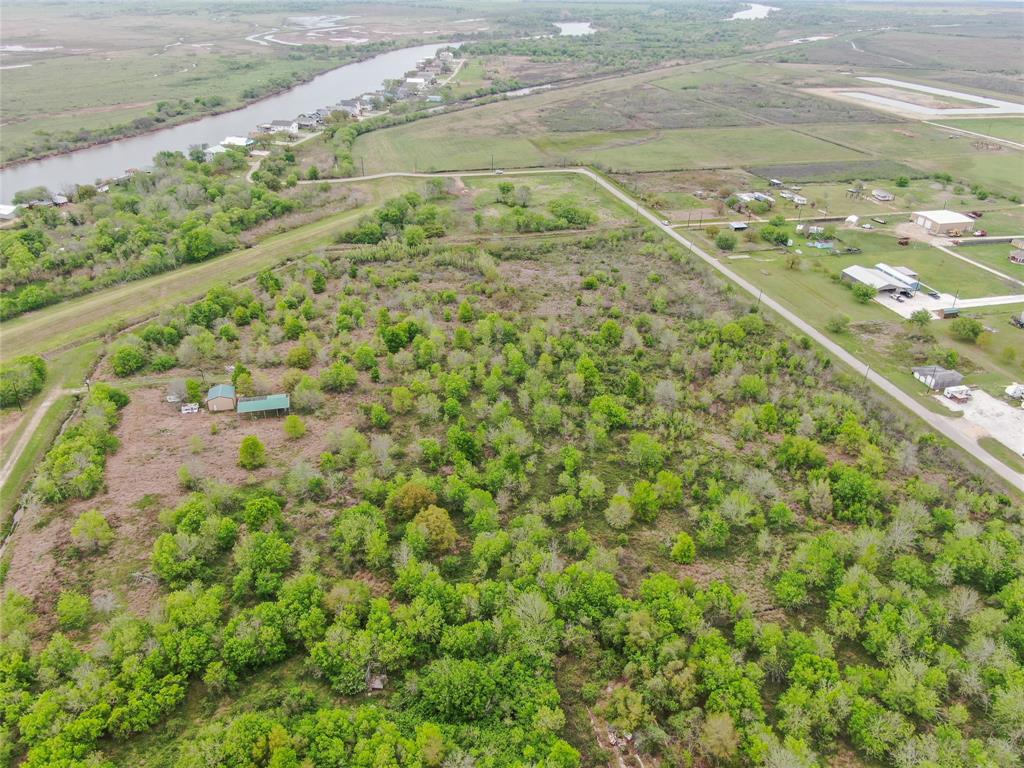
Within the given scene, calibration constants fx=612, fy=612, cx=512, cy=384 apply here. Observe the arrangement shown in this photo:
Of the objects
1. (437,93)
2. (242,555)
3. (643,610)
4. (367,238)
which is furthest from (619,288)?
(437,93)

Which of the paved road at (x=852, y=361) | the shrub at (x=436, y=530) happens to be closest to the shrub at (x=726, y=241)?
the paved road at (x=852, y=361)

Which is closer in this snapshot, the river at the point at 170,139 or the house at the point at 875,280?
the house at the point at 875,280

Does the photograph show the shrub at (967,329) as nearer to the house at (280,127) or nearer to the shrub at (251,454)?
the shrub at (251,454)

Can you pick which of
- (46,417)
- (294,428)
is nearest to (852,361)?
(294,428)

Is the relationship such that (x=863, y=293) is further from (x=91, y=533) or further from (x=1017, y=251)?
(x=91, y=533)

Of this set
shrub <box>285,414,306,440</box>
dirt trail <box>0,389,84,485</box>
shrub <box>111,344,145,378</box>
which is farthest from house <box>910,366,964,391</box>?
dirt trail <box>0,389,84,485</box>

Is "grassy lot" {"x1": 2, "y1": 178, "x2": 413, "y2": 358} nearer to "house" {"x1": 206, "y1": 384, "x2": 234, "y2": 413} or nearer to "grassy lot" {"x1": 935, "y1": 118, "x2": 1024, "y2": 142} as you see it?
"house" {"x1": 206, "y1": 384, "x2": 234, "y2": 413}
